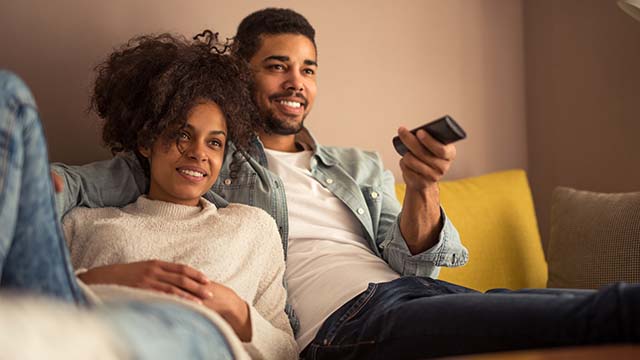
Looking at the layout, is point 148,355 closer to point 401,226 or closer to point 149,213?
point 149,213

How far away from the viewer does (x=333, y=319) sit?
1478 mm

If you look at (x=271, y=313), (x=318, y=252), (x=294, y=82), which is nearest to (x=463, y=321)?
(x=271, y=313)

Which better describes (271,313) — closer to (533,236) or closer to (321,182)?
(321,182)

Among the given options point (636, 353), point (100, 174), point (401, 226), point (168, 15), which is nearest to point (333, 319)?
point (401, 226)

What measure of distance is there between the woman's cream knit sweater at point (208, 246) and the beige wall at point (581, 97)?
1450 mm

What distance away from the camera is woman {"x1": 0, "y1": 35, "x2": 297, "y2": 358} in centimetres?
94

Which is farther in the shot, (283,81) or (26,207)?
(283,81)

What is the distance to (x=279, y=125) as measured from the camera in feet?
6.29

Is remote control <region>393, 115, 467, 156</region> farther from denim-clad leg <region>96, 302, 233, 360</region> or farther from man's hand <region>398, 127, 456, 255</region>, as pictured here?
denim-clad leg <region>96, 302, 233, 360</region>

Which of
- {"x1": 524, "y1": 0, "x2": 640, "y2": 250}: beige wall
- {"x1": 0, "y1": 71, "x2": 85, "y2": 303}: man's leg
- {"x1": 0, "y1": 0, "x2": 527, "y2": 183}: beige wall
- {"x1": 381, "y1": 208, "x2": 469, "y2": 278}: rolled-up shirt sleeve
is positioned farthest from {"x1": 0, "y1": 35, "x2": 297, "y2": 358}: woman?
{"x1": 524, "y1": 0, "x2": 640, "y2": 250}: beige wall

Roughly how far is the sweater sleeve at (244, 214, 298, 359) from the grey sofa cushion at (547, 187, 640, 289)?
96 cm

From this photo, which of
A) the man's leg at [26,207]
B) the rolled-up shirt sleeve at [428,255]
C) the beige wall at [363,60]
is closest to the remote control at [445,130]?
the rolled-up shirt sleeve at [428,255]

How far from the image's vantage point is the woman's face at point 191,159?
1.54 m

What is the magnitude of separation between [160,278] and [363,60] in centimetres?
136
